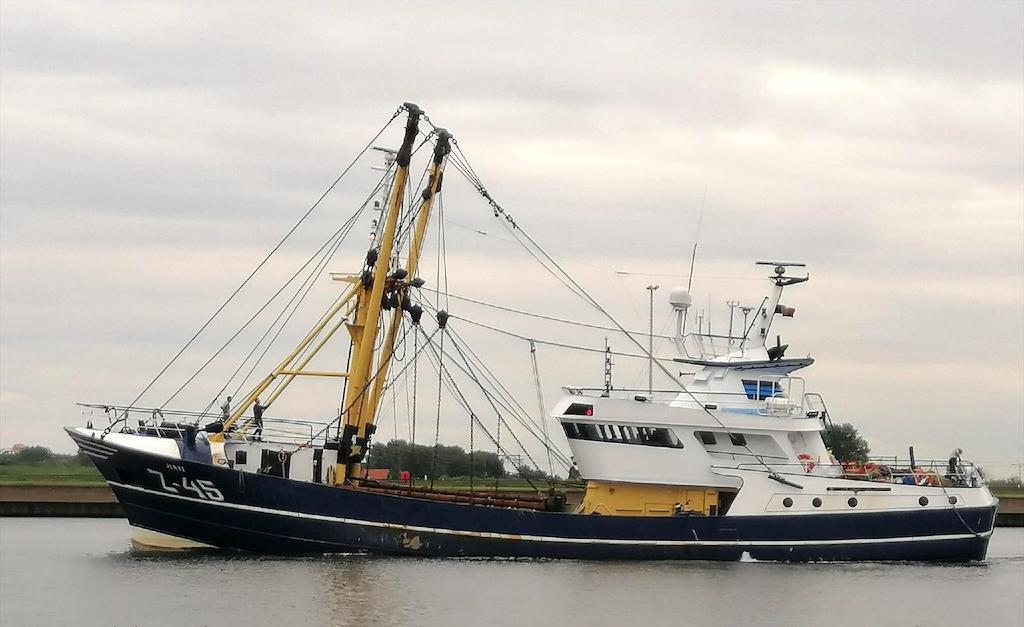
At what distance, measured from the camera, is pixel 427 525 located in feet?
132

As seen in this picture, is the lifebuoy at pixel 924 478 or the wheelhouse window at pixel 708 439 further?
the lifebuoy at pixel 924 478

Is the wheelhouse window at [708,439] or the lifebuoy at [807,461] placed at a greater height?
the wheelhouse window at [708,439]

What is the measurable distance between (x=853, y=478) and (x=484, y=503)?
9787mm

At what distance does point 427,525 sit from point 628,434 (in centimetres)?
565

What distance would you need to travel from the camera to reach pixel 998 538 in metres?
57.8

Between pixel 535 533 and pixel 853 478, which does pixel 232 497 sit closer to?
pixel 535 533

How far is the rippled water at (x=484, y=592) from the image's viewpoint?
3183cm

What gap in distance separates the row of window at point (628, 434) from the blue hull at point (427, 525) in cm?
194

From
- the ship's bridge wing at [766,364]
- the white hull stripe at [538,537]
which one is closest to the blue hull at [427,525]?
the white hull stripe at [538,537]

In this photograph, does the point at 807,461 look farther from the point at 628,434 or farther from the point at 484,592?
the point at 484,592

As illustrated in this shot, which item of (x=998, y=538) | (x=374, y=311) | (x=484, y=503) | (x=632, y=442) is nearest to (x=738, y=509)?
(x=632, y=442)

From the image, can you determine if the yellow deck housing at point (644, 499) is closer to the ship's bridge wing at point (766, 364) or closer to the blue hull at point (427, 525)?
the blue hull at point (427, 525)

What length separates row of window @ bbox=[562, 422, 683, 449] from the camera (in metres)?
41.3

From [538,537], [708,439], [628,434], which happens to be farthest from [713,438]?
[538,537]
